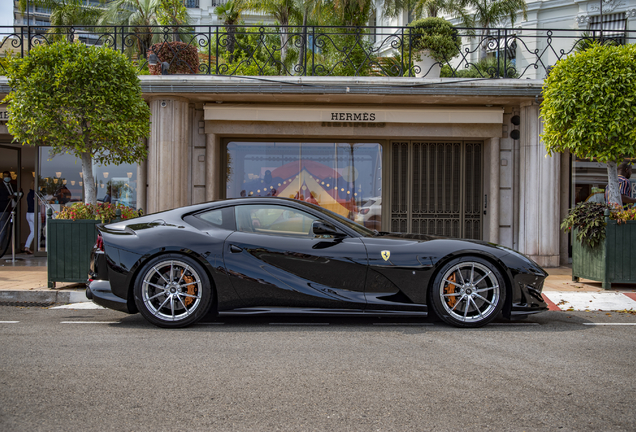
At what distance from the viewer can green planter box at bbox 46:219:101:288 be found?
23.3ft

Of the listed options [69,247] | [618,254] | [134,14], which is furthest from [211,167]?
[134,14]

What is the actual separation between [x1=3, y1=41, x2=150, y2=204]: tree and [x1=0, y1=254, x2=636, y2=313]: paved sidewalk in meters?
2.08

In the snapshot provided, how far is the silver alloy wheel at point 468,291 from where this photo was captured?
4.95m

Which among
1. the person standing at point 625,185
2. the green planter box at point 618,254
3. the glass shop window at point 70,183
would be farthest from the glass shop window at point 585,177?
the glass shop window at point 70,183

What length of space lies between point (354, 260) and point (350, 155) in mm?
6883

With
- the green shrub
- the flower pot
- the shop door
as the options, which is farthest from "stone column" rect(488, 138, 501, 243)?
the shop door

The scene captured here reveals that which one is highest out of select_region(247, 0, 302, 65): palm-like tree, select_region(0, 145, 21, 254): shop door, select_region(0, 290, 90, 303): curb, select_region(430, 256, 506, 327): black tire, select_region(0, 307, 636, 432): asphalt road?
select_region(247, 0, 302, 65): palm-like tree

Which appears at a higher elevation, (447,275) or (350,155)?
(350,155)

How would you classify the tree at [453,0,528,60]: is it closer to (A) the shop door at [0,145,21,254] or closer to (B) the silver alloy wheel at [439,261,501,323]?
(A) the shop door at [0,145,21,254]

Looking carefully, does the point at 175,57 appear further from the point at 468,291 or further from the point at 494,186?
the point at 468,291

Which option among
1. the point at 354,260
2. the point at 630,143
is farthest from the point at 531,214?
the point at 354,260

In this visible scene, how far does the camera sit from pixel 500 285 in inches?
195

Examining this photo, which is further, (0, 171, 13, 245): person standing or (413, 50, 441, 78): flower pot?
(0, 171, 13, 245): person standing

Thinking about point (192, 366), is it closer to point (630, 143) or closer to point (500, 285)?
point (500, 285)
